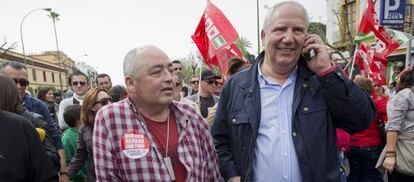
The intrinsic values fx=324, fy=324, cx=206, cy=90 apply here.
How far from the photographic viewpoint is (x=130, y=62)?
2.04 m

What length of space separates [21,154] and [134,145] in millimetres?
755

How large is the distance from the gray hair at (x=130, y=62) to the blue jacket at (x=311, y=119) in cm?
69

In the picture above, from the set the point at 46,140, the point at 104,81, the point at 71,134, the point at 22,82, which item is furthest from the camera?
the point at 104,81

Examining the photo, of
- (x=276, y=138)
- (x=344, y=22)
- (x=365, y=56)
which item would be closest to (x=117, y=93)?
(x=276, y=138)

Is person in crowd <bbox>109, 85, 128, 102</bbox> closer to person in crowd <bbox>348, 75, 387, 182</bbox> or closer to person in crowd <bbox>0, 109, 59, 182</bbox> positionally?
person in crowd <bbox>0, 109, 59, 182</bbox>

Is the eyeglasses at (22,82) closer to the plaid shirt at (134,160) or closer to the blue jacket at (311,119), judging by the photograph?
the plaid shirt at (134,160)

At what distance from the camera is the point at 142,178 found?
1.88 metres

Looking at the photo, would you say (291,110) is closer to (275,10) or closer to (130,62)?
(275,10)

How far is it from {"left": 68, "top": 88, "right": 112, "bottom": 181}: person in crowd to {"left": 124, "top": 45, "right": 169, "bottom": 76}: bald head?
62.4 inches

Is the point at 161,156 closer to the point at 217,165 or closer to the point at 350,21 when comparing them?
the point at 217,165

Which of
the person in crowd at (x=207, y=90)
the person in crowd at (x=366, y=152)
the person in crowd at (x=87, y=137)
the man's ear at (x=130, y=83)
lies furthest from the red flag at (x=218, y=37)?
the man's ear at (x=130, y=83)

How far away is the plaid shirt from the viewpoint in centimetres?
187

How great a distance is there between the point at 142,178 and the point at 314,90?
1162 millimetres

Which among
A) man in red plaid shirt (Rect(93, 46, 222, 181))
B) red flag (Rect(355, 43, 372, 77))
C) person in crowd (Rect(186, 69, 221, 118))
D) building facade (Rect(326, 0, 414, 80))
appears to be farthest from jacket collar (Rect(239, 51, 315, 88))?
building facade (Rect(326, 0, 414, 80))
